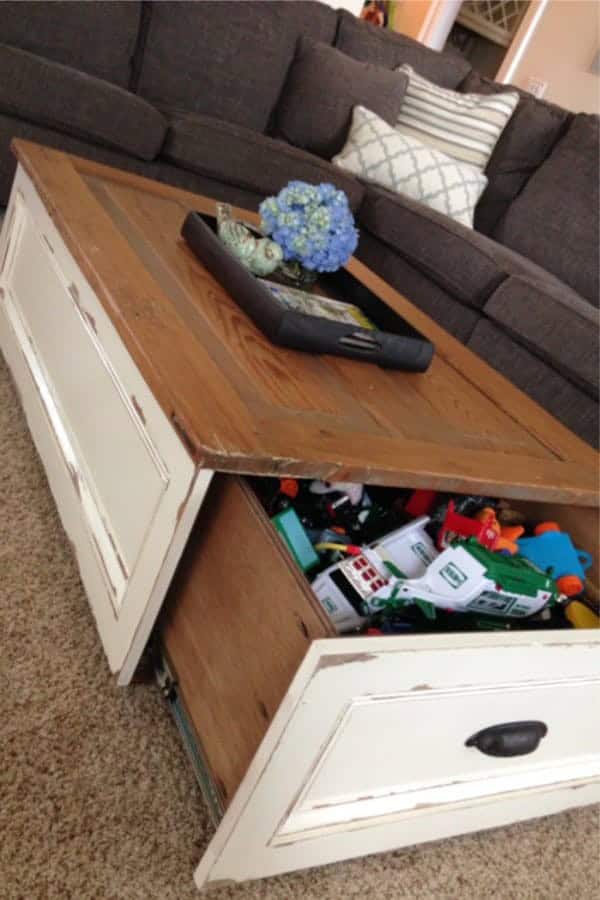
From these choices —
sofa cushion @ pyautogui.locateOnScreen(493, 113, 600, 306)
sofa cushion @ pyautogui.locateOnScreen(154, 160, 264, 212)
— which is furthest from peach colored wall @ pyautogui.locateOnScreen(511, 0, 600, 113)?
sofa cushion @ pyautogui.locateOnScreen(154, 160, 264, 212)

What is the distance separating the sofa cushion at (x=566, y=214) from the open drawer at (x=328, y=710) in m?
1.92

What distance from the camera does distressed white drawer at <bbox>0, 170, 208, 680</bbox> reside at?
72cm

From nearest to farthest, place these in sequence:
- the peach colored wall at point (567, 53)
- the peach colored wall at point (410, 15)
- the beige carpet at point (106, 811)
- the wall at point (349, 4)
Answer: the beige carpet at point (106, 811), the wall at point (349, 4), the peach colored wall at point (567, 53), the peach colored wall at point (410, 15)

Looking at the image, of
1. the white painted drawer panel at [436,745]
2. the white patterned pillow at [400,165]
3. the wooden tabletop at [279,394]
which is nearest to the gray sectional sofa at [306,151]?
the white patterned pillow at [400,165]

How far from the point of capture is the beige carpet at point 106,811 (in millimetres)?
659

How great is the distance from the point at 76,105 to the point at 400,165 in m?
1.07

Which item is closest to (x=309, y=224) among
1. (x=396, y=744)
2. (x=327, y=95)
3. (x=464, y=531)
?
(x=464, y=531)

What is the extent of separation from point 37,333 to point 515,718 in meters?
0.90

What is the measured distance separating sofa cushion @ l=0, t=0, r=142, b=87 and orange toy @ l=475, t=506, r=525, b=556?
1.90m

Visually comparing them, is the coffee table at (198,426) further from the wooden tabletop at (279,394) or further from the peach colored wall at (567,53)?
the peach colored wall at (567,53)

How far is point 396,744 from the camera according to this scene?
24.7 inches

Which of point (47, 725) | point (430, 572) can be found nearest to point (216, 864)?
point (47, 725)

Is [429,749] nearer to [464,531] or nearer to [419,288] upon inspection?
[464,531]

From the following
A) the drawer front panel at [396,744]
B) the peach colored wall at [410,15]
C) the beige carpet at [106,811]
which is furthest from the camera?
the peach colored wall at [410,15]
